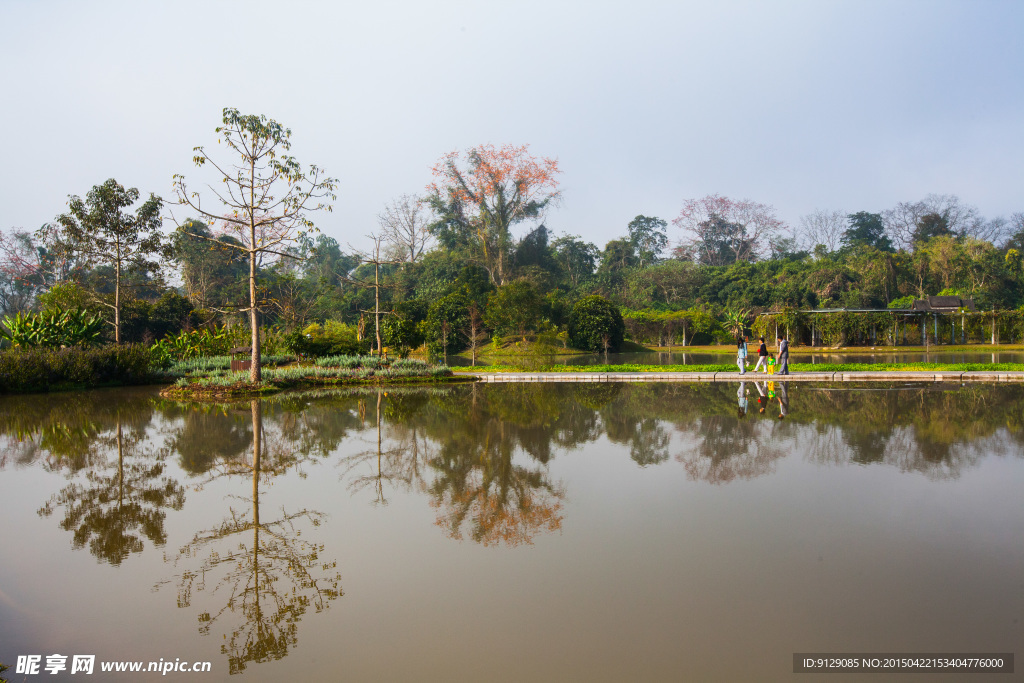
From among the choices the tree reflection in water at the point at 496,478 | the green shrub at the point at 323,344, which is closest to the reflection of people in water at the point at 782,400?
the tree reflection in water at the point at 496,478

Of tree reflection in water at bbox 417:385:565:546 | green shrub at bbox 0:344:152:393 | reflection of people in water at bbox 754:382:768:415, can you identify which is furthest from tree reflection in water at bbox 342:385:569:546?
green shrub at bbox 0:344:152:393

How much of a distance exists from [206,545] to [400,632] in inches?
90.7

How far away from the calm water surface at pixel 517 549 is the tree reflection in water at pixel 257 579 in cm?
2

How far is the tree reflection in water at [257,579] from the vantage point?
376 cm

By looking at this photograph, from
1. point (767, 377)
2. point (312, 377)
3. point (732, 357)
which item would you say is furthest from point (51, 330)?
point (732, 357)

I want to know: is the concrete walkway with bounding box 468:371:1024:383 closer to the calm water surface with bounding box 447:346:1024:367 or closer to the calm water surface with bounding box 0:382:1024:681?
the calm water surface with bounding box 447:346:1024:367

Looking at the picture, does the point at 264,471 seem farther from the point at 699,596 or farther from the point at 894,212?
the point at 894,212

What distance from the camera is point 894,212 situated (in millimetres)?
63594

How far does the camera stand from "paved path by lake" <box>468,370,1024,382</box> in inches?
655

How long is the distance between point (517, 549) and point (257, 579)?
185 centimetres

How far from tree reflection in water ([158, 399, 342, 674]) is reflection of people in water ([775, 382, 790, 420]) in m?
8.30

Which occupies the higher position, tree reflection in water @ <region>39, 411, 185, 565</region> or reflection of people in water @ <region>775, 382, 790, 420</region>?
reflection of people in water @ <region>775, 382, 790, 420</region>

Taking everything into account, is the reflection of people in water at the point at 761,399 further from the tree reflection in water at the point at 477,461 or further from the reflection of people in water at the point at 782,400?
the tree reflection in water at the point at 477,461

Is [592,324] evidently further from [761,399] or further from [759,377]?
[761,399]
